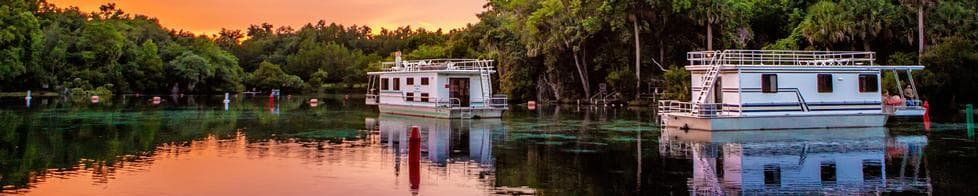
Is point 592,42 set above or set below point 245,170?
above

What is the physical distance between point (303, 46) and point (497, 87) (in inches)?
2675

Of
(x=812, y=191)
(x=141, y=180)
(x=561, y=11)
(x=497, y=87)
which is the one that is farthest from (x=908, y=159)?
(x=497, y=87)

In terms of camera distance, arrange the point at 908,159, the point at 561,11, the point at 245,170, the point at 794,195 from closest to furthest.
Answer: the point at 794,195 < the point at 245,170 < the point at 908,159 < the point at 561,11

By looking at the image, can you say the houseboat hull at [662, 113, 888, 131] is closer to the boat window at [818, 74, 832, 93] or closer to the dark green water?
the dark green water

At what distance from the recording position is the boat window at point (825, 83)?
31688 mm

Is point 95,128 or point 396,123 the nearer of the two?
point 95,128

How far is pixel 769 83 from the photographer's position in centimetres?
3108

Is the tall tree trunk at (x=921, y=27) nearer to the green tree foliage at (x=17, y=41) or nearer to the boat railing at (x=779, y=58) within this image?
the boat railing at (x=779, y=58)

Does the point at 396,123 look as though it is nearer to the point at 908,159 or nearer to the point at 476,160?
the point at 476,160

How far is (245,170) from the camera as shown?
18.1 meters

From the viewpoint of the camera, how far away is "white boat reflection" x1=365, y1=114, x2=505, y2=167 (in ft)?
70.3

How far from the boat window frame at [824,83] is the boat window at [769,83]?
1.75 meters

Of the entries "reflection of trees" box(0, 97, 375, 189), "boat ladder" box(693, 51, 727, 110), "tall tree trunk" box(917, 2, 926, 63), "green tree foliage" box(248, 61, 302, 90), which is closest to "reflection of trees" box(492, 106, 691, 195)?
"boat ladder" box(693, 51, 727, 110)

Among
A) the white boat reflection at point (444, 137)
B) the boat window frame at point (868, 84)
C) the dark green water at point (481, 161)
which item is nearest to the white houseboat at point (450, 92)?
the white boat reflection at point (444, 137)
